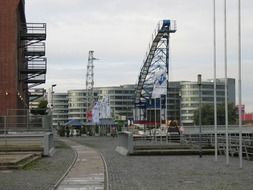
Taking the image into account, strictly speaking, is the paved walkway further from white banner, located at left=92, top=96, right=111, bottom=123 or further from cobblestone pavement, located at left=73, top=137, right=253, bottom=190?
white banner, located at left=92, top=96, right=111, bottom=123

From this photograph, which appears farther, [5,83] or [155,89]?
[5,83]

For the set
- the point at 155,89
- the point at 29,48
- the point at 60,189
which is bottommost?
the point at 60,189

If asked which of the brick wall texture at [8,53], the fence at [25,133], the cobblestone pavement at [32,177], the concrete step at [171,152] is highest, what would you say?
the brick wall texture at [8,53]

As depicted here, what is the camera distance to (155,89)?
155ft

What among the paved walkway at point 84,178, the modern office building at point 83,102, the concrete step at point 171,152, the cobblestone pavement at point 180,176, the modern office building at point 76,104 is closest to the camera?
the cobblestone pavement at point 180,176

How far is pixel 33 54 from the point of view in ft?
241

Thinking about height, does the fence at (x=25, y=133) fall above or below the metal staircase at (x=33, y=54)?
below

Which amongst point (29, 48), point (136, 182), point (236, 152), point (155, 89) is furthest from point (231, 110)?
point (136, 182)

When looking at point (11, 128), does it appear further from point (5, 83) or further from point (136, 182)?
point (136, 182)

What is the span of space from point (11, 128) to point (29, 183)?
24716mm

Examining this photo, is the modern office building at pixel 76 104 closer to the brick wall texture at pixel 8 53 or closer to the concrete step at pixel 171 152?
the brick wall texture at pixel 8 53

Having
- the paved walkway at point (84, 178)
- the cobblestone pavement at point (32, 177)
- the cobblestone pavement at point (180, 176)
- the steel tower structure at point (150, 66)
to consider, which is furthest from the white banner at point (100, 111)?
the paved walkway at point (84, 178)

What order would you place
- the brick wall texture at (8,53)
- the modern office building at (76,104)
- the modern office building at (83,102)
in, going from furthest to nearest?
the modern office building at (76,104) → the modern office building at (83,102) → the brick wall texture at (8,53)

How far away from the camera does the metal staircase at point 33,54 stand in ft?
230
